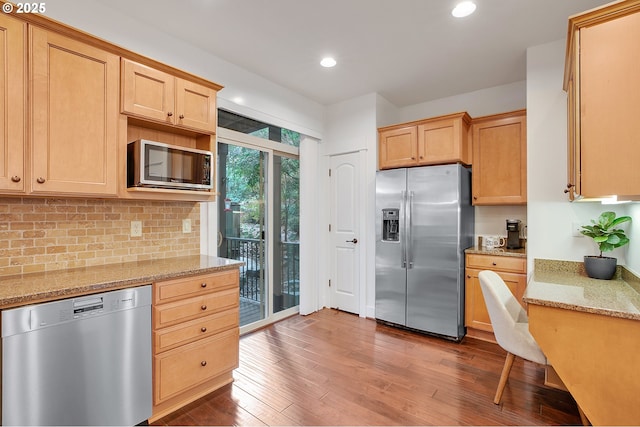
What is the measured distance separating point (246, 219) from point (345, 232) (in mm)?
1320

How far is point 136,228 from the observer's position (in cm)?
236

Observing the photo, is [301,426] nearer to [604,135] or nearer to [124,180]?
[124,180]

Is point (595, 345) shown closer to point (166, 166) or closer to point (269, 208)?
point (166, 166)

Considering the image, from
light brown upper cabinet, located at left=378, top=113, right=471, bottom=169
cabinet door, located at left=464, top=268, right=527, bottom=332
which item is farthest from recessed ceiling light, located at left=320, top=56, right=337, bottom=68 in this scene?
cabinet door, located at left=464, top=268, right=527, bottom=332

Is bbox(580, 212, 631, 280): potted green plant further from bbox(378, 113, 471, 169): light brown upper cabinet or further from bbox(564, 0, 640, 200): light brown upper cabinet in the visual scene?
bbox(378, 113, 471, 169): light brown upper cabinet

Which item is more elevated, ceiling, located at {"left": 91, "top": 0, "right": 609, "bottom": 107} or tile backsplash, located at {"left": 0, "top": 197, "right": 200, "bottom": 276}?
ceiling, located at {"left": 91, "top": 0, "right": 609, "bottom": 107}

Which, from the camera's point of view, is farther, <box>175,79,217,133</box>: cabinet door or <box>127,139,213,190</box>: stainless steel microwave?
<box>175,79,217,133</box>: cabinet door

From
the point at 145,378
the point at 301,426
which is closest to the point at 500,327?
the point at 301,426

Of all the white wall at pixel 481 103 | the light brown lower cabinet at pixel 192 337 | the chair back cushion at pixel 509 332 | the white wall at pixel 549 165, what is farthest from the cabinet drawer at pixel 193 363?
the white wall at pixel 481 103

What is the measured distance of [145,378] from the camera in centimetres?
183

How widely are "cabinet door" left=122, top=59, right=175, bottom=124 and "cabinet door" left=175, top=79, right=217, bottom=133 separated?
5cm

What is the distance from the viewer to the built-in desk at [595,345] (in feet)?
4.75

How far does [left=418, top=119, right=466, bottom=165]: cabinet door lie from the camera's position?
10.5 ft

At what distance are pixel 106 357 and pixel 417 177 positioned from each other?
9.86ft
